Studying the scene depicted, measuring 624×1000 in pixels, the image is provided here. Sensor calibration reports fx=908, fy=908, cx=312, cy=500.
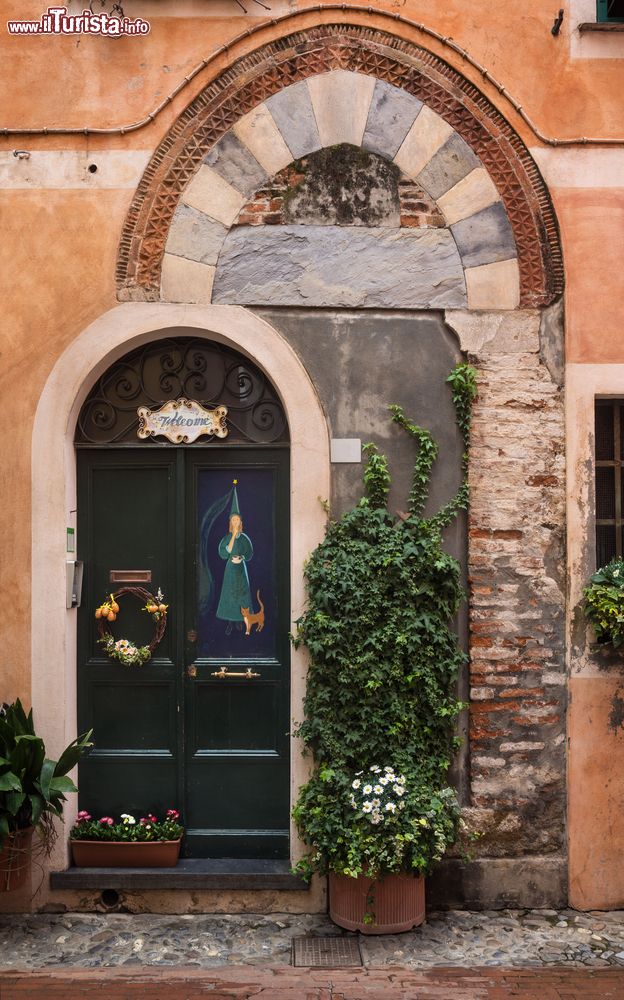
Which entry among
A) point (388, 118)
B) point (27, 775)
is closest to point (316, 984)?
point (27, 775)

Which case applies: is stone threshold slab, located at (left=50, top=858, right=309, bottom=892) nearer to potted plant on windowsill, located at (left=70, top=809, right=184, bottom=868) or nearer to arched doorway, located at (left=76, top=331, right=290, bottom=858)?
potted plant on windowsill, located at (left=70, top=809, right=184, bottom=868)

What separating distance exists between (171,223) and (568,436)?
2679 millimetres

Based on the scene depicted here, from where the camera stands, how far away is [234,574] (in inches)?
220

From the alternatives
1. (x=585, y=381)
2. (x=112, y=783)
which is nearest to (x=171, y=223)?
(x=585, y=381)

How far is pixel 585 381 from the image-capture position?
5391 millimetres

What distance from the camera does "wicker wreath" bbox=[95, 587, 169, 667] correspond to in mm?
5504

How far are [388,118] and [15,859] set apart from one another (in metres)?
4.76

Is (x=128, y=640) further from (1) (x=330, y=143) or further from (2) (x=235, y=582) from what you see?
(1) (x=330, y=143)

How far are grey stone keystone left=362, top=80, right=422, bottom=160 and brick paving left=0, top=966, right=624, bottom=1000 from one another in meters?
4.52

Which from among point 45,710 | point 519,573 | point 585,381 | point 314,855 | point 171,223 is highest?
point 171,223

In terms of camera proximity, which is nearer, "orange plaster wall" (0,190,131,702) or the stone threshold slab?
the stone threshold slab

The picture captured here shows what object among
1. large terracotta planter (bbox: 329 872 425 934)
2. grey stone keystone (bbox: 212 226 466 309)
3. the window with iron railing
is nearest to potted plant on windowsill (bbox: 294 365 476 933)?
large terracotta planter (bbox: 329 872 425 934)

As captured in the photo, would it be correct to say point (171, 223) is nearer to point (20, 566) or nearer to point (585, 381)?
point (20, 566)

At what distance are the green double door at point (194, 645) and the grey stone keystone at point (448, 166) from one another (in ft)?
6.03
